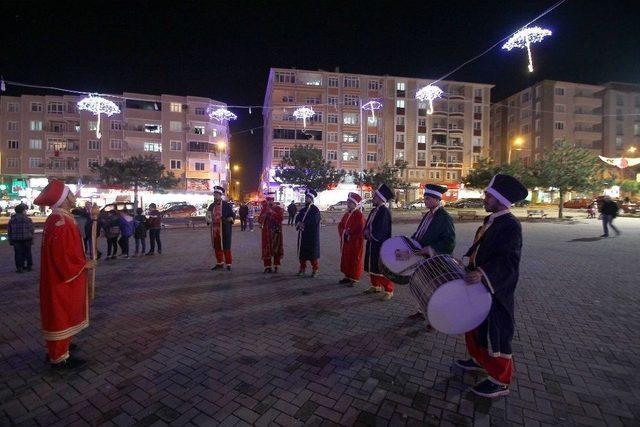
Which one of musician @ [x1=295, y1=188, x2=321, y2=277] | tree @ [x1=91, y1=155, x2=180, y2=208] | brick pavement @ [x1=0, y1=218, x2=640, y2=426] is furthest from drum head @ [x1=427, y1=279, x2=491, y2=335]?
tree @ [x1=91, y1=155, x2=180, y2=208]

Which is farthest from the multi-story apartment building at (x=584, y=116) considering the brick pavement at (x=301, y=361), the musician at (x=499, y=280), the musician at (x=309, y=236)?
the musician at (x=499, y=280)

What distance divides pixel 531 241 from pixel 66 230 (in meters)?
16.9

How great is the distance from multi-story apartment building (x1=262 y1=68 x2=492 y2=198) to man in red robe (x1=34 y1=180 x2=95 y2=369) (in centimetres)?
5144

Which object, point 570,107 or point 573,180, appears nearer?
point 573,180

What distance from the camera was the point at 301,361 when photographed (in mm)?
4320

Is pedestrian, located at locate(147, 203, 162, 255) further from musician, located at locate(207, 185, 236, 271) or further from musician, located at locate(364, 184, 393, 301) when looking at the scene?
musician, located at locate(364, 184, 393, 301)

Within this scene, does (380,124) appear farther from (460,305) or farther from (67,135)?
(460,305)

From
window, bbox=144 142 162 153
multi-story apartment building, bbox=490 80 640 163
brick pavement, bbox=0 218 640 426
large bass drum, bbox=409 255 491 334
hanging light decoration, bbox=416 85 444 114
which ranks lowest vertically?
brick pavement, bbox=0 218 640 426

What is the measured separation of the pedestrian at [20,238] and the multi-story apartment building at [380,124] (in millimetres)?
46323

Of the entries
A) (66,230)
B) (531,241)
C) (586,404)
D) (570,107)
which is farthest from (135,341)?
(570,107)

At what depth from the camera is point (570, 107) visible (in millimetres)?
63844

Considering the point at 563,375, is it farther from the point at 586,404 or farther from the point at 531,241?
the point at 531,241

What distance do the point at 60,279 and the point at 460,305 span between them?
168 inches

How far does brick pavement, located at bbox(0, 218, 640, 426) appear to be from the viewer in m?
3.35
